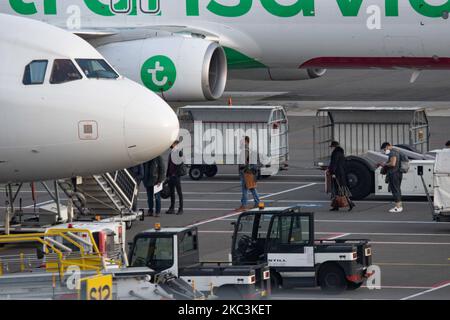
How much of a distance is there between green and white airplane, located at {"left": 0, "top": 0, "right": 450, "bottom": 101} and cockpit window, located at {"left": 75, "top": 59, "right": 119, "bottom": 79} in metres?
12.2

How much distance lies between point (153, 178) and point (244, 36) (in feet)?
35.3

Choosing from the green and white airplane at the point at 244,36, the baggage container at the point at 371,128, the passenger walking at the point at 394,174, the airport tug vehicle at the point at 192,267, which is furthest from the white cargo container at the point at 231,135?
the airport tug vehicle at the point at 192,267

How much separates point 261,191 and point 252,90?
1803cm

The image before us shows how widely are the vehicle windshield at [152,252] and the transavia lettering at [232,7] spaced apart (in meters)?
17.9

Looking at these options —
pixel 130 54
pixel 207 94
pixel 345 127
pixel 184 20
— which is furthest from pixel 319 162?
pixel 184 20

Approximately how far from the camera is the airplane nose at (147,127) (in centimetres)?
1614

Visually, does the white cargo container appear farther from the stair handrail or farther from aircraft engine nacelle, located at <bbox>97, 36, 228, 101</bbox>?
the stair handrail

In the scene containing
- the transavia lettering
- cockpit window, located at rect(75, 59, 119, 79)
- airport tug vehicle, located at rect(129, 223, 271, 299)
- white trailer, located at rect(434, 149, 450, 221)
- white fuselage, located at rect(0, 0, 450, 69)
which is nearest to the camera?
airport tug vehicle, located at rect(129, 223, 271, 299)

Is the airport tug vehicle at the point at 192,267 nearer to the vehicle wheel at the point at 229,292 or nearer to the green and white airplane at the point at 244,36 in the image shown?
the vehicle wheel at the point at 229,292

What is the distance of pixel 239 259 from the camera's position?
53.2 feet

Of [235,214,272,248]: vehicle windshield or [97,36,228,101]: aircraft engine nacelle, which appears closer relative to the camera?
[235,214,272,248]: vehicle windshield

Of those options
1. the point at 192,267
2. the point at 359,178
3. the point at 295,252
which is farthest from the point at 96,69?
the point at 359,178

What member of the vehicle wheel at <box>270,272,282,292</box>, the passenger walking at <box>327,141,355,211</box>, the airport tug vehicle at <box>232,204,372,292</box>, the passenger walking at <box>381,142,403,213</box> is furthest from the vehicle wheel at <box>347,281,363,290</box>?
the passenger walking at <box>327,141,355,211</box>

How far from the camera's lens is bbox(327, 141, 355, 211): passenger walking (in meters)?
24.0
